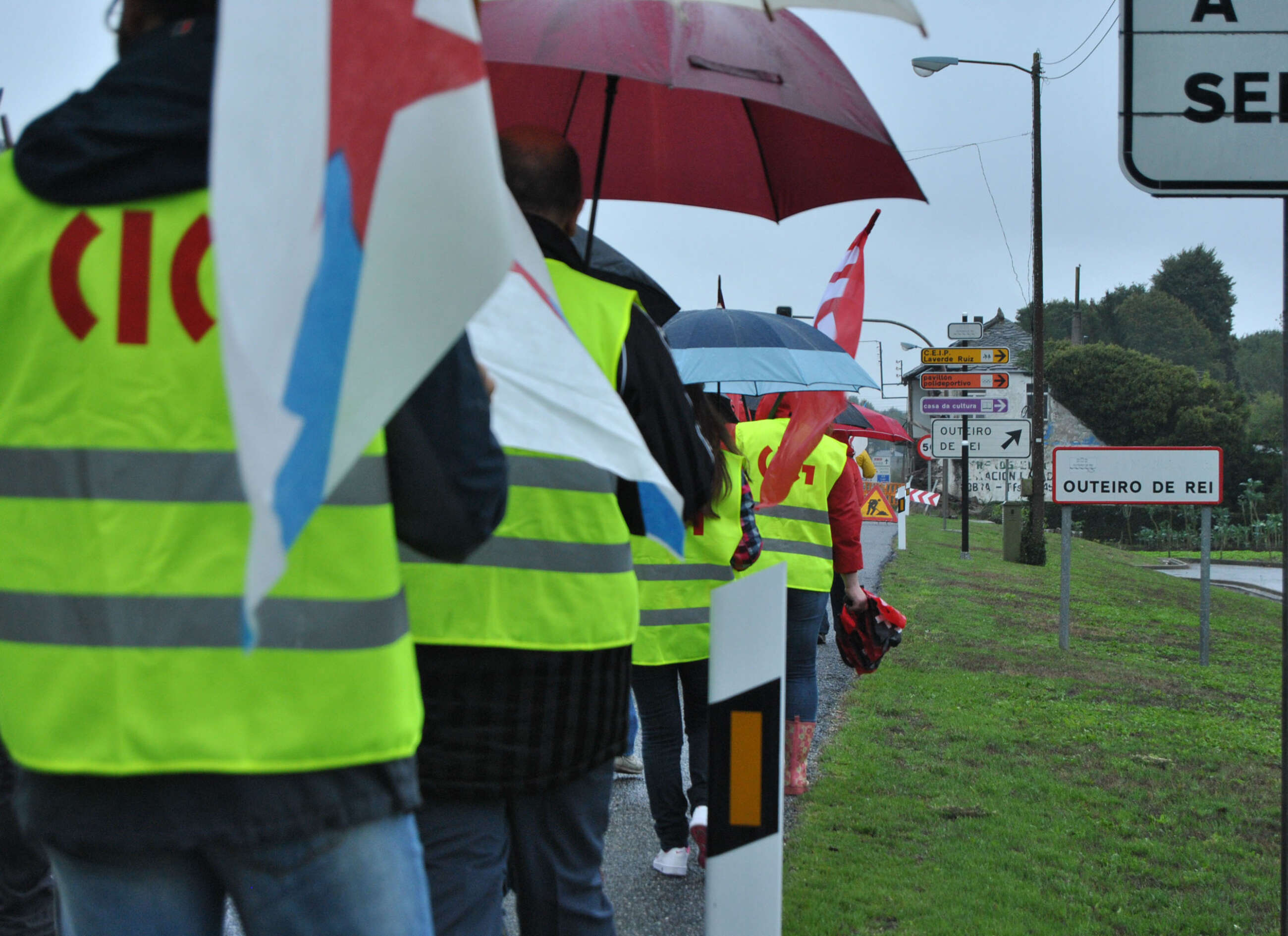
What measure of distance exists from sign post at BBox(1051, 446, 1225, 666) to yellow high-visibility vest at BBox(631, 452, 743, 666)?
651cm

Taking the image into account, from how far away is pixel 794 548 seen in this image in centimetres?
589

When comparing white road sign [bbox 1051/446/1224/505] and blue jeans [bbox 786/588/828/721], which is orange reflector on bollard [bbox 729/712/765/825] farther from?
white road sign [bbox 1051/446/1224/505]

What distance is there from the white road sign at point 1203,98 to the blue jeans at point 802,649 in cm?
283

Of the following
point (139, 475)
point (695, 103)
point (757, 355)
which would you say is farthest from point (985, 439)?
point (139, 475)

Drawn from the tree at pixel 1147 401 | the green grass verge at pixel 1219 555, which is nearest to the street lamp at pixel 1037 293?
the green grass verge at pixel 1219 555

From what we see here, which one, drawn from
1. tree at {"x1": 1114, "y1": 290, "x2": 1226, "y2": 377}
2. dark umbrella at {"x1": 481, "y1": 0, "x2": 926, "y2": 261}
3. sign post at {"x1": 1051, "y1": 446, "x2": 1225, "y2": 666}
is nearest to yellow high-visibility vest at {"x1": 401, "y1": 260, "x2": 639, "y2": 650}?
dark umbrella at {"x1": 481, "y1": 0, "x2": 926, "y2": 261}

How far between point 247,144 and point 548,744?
141 centimetres

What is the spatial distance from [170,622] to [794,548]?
15.4 feet

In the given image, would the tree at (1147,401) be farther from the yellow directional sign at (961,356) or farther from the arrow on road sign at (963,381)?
the arrow on road sign at (963,381)

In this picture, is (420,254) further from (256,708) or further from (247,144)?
(256,708)

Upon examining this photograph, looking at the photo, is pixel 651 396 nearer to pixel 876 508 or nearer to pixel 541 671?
pixel 541 671

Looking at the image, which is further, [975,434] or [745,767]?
[975,434]

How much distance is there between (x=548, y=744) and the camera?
7.62 ft

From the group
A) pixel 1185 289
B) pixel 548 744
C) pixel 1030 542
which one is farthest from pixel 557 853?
pixel 1185 289
